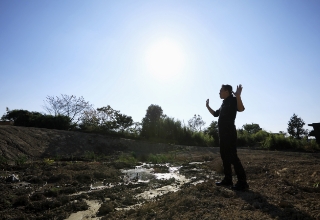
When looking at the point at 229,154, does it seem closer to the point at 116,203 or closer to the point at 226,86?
the point at 226,86

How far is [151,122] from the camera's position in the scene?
22734 millimetres

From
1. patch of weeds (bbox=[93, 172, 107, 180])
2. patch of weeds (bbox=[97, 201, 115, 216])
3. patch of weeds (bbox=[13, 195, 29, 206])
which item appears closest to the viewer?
patch of weeds (bbox=[97, 201, 115, 216])

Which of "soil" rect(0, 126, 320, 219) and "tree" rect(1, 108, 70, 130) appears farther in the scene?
"tree" rect(1, 108, 70, 130)

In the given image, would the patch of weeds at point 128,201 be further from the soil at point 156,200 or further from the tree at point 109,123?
the tree at point 109,123

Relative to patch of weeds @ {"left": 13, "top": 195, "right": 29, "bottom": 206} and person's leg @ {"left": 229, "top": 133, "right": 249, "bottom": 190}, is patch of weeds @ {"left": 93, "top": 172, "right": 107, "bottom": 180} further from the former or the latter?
person's leg @ {"left": 229, "top": 133, "right": 249, "bottom": 190}

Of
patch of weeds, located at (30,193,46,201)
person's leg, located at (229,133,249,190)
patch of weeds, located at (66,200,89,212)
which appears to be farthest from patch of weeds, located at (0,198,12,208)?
person's leg, located at (229,133,249,190)

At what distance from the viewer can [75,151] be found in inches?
557

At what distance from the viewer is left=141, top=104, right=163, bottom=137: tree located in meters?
22.0

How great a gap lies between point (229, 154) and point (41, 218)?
9.65 ft

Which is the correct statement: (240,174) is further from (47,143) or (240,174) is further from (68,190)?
(47,143)

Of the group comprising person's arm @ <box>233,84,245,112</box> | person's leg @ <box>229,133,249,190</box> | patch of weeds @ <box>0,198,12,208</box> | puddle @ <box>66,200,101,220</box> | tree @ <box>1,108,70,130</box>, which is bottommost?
puddle @ <box>66,200,101,220</box>

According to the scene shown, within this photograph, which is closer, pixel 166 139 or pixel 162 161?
pixel 162 161

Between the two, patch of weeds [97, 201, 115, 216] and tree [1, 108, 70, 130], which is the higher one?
tree [1, 108, 70, 130]

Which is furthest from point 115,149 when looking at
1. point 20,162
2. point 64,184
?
point 64,184
